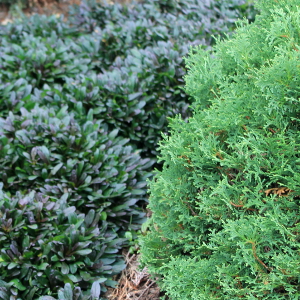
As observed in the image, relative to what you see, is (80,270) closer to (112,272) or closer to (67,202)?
(112,272)

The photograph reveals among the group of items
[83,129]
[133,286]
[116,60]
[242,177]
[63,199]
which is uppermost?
[242,177]

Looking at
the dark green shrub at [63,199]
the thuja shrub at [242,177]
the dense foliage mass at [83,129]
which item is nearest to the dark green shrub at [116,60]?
the dense foliage mass at [83,129]

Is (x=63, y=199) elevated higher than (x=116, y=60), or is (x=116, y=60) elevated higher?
(x=116, y=60)

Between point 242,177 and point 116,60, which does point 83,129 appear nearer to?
point 116,60

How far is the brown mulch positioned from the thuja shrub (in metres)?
0.49

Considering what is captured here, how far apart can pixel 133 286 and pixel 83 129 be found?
1480 millimetres

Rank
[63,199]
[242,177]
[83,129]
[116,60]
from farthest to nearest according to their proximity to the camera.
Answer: [116,60]
[83,129]
[63,199]
[242,177]

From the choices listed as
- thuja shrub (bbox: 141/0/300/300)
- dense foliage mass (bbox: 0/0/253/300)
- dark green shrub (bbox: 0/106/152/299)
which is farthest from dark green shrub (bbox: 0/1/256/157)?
thuja shrub (bbox: 141/0/300/300)

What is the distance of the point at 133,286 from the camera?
268 cm

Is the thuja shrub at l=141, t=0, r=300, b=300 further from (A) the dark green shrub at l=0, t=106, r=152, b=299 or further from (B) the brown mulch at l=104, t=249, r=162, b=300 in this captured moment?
(A) the dark green shrub at l=0, t=106, r=152, b=299

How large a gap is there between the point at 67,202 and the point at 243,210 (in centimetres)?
167

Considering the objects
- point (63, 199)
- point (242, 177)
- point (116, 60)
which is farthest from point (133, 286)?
point (116, 60)

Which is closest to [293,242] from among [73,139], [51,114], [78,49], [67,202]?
[67,202]

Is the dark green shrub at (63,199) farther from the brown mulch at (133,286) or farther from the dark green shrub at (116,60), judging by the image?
the dark green shrub at (116,60)
